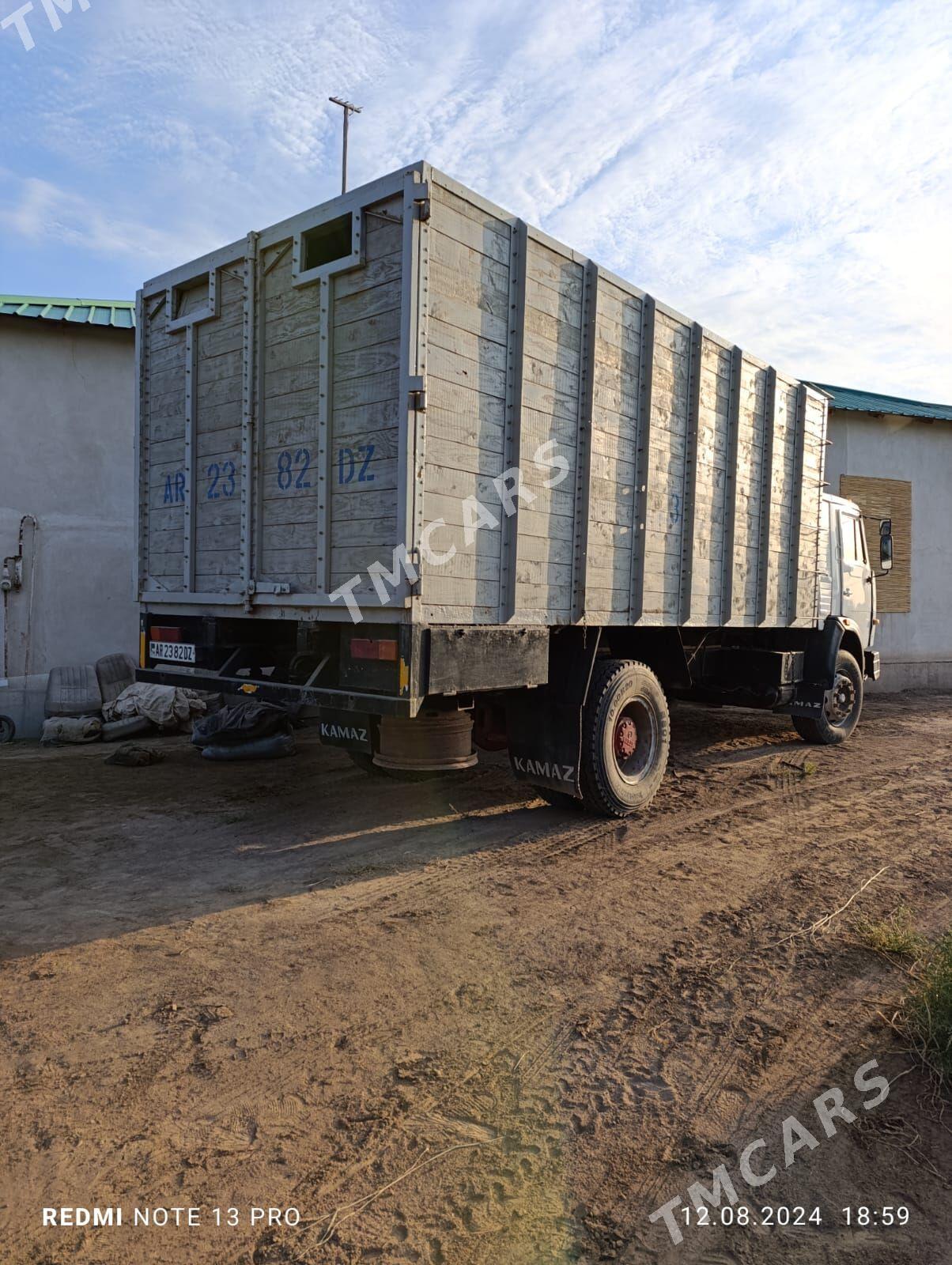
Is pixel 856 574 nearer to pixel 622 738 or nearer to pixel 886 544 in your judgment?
pixel 886 544

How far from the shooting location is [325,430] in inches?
184

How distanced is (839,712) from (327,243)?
24.2ft

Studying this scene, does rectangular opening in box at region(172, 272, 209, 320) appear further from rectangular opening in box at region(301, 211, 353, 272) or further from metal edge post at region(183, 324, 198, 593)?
rectangular opening in box at region(301, 211, 353, 272)

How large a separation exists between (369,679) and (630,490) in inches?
97.6

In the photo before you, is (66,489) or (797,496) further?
(66,489)

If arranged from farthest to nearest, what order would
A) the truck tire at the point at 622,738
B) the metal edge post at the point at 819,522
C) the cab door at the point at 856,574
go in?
the cab door at the point at 856,574, the metal edge post at the point at 819,522, the truck tire at the point at 622,738

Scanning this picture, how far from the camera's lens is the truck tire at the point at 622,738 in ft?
18.5

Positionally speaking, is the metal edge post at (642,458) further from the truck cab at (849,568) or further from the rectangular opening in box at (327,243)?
the truck cab at (849,568)

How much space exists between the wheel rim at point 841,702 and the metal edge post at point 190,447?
6719 millimetres

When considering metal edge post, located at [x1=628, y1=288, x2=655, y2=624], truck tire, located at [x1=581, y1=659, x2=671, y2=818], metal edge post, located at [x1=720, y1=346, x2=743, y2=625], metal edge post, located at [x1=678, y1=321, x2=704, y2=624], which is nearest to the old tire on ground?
truck tire, located at [x1=581, y1=659, x2=671, y2=818]

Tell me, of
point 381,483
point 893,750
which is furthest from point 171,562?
point 893,750
